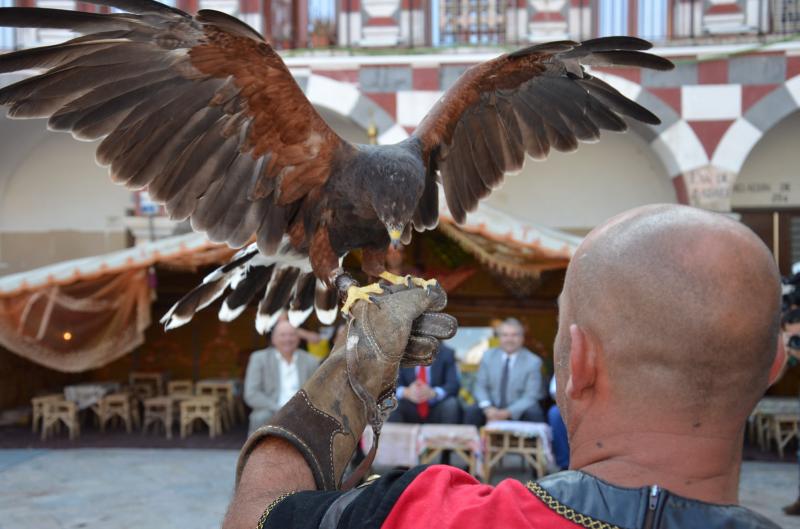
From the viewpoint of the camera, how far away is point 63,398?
27.2 feet

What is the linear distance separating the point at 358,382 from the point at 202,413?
23.1 ft

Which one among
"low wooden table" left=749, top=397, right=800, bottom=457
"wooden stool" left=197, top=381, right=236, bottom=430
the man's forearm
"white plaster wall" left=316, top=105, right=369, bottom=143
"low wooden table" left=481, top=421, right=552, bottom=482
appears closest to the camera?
the man's forearm

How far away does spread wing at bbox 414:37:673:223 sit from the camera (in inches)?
110

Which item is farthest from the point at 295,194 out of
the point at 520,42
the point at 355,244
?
the point at 520,42

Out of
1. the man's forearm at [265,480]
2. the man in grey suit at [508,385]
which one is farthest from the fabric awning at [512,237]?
the man's forearm at [265,480]

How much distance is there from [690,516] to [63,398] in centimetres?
836

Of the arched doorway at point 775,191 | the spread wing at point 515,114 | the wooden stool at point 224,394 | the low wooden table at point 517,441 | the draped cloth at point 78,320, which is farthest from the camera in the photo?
the arched doorway at point 775,191

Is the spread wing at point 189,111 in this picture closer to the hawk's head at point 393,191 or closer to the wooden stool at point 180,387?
the hawk's head at point 393,191

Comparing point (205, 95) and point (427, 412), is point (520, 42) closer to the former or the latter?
point (427, 412)

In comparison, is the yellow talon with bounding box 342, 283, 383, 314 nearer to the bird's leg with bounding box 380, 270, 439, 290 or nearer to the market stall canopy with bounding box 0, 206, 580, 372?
the bird's leg with bounding box 380, 270, 439, 290

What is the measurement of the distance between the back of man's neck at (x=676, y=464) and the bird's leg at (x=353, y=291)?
2.98 feet

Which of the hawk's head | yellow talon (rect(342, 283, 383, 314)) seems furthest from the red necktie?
yellow talon (rect(342, 283, 383, 314))

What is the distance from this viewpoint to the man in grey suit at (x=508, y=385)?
6148 mm

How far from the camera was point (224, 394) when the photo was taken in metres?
8.82
